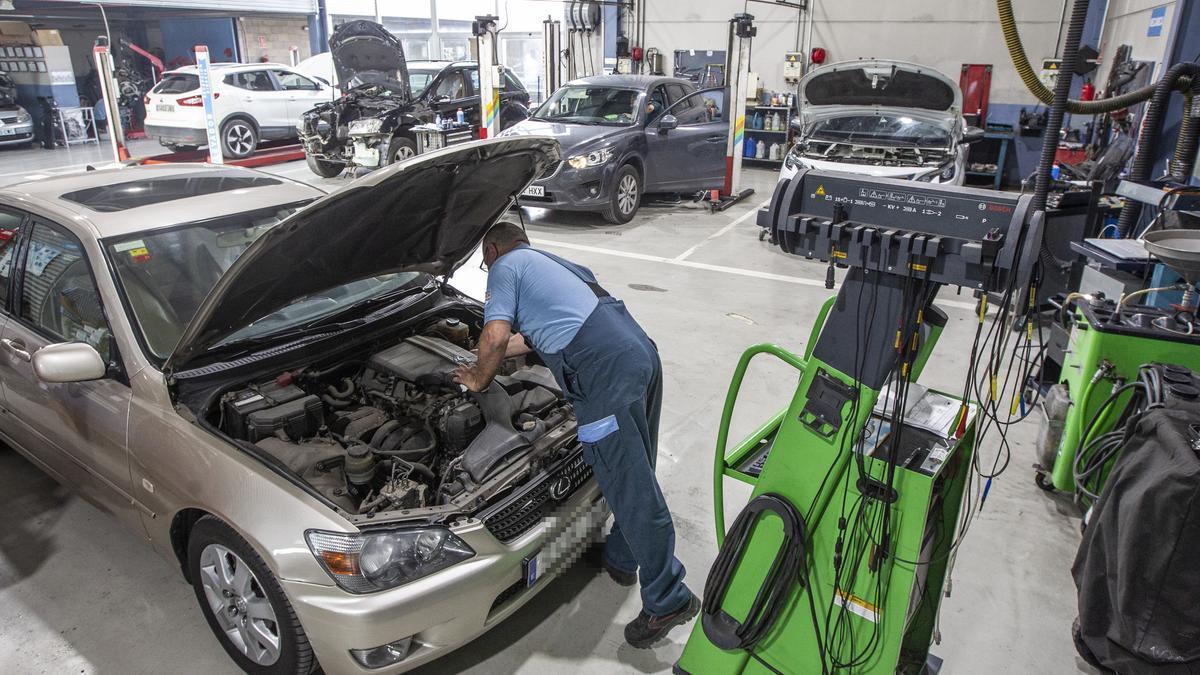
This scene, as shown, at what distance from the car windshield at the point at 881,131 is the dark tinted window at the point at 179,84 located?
9.78 m

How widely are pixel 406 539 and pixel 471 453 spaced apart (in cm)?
41

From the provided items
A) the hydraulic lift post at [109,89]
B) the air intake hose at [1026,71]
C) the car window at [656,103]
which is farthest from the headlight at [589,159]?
the hydraulic lift post at [109,89]

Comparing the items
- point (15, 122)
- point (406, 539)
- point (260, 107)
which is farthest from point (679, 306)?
point (15, 122)

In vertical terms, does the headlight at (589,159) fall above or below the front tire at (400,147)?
above

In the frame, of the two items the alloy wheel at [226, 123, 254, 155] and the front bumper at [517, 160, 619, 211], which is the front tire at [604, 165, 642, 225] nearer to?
the front bumper at [517, 160, 619, 211]

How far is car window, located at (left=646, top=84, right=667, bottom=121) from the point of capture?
8703 millimetres

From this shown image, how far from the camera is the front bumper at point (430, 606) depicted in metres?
2.02

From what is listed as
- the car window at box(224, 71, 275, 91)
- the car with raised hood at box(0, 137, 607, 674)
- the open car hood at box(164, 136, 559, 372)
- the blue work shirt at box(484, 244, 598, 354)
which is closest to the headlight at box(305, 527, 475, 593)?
the car with raised hood at box(0, 137, 607, 674)

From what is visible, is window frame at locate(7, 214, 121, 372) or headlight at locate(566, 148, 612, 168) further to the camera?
headlight at locate(566, 148, 612, 168)

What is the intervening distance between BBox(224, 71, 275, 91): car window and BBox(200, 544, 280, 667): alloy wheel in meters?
11.7

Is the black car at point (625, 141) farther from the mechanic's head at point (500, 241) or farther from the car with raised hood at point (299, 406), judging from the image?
the mechanic's head at point (500, 241)

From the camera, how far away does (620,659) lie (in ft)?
8.25

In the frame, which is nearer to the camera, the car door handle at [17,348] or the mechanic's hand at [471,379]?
the mechanic's hand at [471,379]

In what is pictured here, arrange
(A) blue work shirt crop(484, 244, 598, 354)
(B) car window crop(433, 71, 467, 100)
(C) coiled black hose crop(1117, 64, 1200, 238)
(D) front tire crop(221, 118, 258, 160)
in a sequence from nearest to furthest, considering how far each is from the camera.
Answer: (A) blue work shirt crop(484, 244, 598, 354), (C) coiled black hose crop(1117, 64, 1200, 238), (B) car window crop(433, 71, 467, 100), (D) front tire crop(221, 118, 258, 160)
